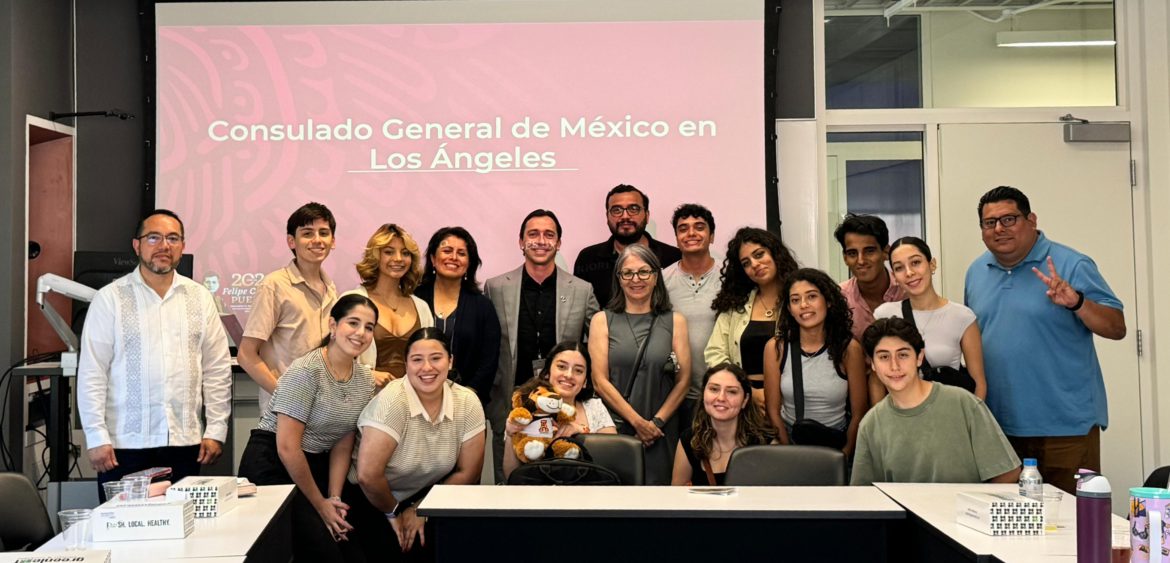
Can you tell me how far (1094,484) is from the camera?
2.09m

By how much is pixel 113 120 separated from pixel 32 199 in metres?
0.58

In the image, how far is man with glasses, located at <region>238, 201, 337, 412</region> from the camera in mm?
4250

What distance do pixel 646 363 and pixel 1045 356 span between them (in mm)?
1604

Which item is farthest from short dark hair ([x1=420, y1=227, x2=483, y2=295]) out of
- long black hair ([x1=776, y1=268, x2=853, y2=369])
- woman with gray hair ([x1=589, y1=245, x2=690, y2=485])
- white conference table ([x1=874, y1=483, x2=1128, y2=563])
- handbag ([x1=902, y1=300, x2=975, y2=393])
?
white conference table ([x1=874, y1=483, x2=1128, y2=563])

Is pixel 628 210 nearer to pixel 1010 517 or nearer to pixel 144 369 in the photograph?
pixel 144 369

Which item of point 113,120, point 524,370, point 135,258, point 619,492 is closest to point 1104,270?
point 524,370

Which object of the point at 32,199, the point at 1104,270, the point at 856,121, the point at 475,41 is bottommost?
the point at 1104,270

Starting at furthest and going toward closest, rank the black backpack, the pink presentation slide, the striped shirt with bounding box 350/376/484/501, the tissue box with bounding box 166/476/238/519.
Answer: the pink presentation slide < the striped shirt with bounding box 350/376/484/501 < the black backpack < the tissue box with bounding box 166/476/238/519

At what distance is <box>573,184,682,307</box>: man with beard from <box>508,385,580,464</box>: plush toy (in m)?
1.04

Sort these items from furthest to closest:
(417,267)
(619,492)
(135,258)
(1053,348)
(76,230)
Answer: (76,230), (135,258), (417,267), (1053,348), (619,492)

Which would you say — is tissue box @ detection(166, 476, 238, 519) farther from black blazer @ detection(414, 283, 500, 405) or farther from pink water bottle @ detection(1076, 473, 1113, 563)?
pink water bottle @ detection(1076, 473, 1113, 563)

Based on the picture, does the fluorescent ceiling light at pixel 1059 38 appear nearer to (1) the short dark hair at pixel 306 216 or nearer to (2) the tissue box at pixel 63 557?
(1) the short dark hair at pixel 306 216

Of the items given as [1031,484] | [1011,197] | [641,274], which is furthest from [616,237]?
[1031,484]

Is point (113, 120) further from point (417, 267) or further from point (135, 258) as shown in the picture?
point (417, 267)
